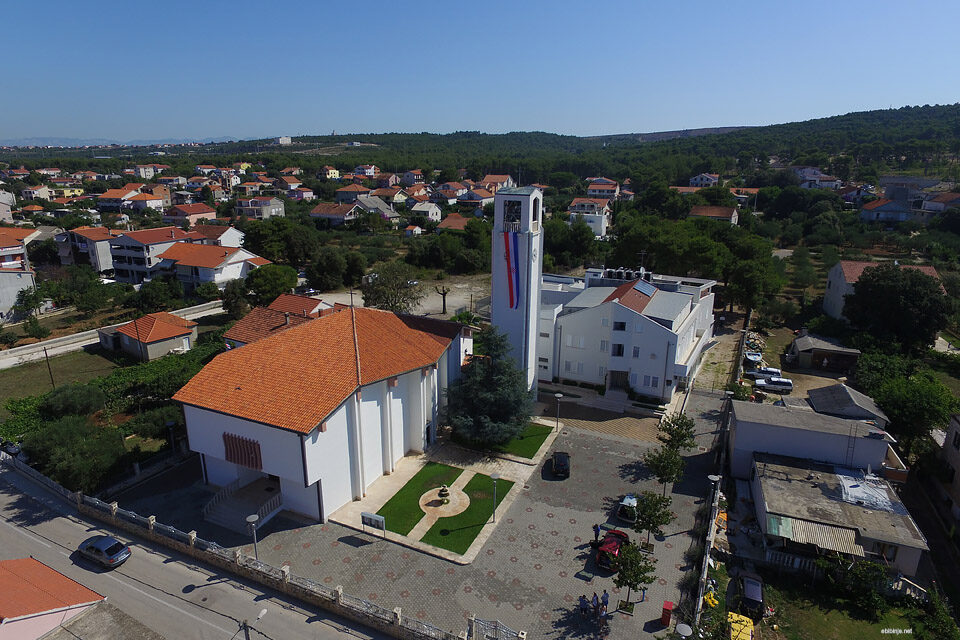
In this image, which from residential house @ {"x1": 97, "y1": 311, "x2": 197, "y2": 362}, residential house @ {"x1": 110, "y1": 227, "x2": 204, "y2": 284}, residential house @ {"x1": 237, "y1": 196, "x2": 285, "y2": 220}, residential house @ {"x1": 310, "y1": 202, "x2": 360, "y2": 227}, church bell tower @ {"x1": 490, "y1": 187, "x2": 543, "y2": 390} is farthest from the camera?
residential house @ {"x1": 237, "y1": 196, "x2": 285, "y2": 220}

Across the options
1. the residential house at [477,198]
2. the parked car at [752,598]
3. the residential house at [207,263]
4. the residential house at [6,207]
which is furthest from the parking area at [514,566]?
the residential house at [6,207]

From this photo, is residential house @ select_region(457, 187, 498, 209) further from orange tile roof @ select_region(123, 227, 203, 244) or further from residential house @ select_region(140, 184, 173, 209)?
residential house @ select_region(140, 184, 173, 209)

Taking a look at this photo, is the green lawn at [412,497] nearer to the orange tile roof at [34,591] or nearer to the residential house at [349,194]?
the orange tile roof at [34,591]

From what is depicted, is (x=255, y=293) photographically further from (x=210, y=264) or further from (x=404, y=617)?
(x=404, y=617)

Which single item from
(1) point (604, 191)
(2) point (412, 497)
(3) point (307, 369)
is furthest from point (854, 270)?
(1) point (604, 191)

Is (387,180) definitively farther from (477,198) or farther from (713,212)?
(713,212)

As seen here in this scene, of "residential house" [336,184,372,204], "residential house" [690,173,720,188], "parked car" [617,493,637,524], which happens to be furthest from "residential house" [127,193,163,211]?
"residential house" [690,173,720,188]
